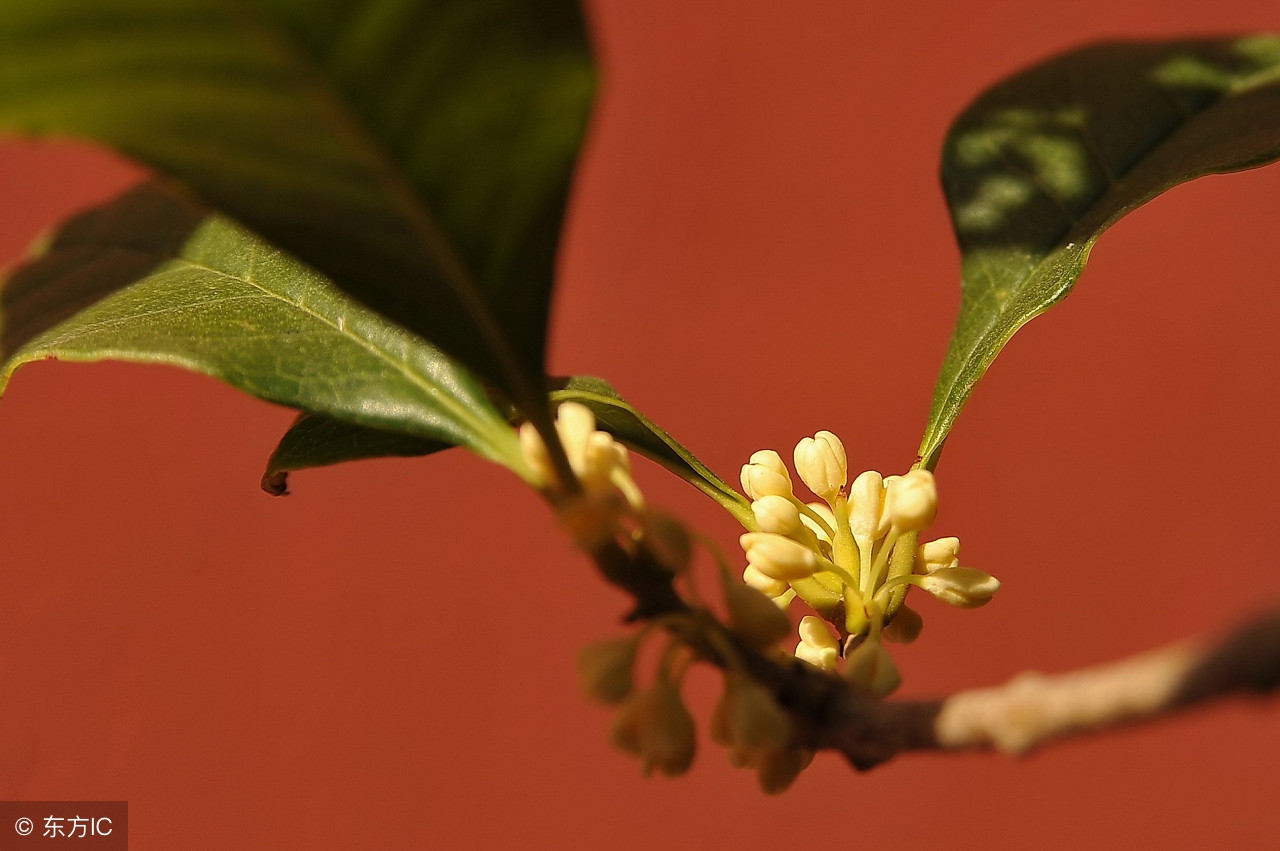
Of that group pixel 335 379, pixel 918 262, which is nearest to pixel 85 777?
pixel 335 379

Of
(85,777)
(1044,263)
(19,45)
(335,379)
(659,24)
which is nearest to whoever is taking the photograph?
(19,45)

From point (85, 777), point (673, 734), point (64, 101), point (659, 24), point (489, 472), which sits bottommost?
point (673, 734)

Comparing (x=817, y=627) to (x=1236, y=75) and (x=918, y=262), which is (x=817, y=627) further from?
(x=918, y=262)

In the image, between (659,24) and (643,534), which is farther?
(659,24)

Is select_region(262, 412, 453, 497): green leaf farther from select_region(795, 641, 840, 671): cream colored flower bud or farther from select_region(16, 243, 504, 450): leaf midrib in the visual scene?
select_region(795, 641, 840, 671): cream colored flower bud

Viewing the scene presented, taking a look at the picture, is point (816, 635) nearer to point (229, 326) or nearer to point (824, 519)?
point (824, 519)

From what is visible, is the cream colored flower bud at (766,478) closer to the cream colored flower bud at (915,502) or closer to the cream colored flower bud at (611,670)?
the cream colored flower bud at (915,502)

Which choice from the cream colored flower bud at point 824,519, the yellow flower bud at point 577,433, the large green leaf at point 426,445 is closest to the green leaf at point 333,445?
the large green leaf at point 426,445
